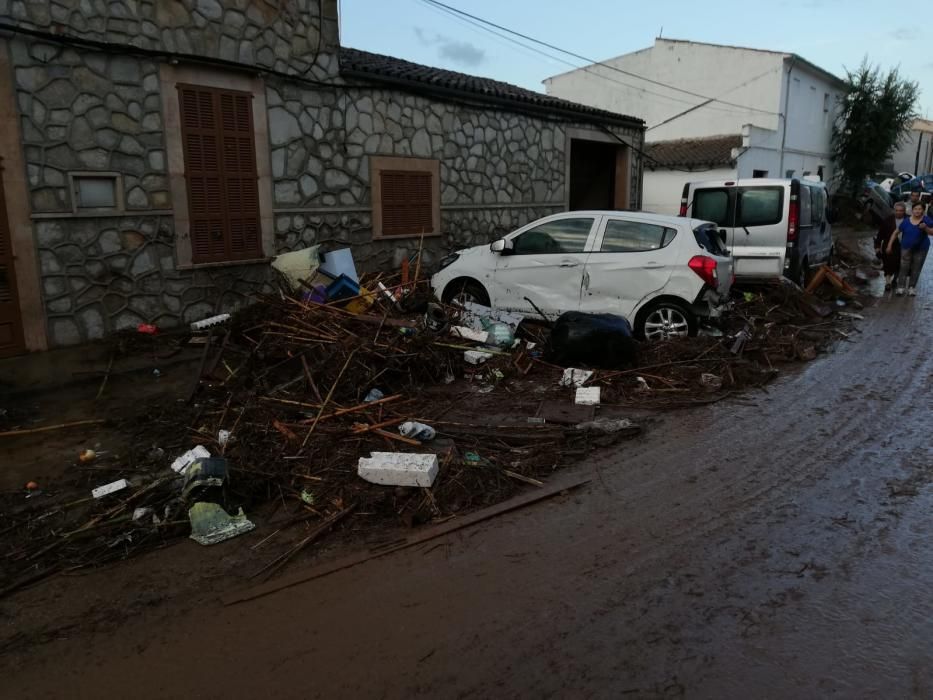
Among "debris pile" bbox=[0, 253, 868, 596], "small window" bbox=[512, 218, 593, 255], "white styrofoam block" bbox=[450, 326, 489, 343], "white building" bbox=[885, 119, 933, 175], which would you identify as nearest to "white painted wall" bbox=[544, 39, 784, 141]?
"debris pile" bbox=[0, 253, 868, 596]

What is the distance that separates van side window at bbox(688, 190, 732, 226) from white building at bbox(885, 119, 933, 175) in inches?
2044

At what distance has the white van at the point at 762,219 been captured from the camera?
11156mm

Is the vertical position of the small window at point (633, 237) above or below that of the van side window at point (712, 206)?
below

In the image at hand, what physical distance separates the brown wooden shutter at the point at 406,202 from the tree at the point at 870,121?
93.8ft

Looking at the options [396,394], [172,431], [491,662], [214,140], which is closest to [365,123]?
[214,140]

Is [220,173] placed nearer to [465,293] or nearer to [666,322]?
[465,293]

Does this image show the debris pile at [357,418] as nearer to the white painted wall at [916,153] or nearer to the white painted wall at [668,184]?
the white painted wall at [668,184]

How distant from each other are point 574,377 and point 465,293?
2938 millimetres

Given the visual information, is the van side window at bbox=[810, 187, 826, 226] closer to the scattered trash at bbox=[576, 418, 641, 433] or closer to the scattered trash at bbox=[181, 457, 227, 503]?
the scattered trash at bbox=[576, 418, 641, 433]

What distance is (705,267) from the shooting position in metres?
8.20

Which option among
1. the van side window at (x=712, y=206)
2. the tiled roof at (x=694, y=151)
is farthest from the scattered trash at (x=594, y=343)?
the tiled roof at (x=694, y=151)

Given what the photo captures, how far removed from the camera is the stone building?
736cm

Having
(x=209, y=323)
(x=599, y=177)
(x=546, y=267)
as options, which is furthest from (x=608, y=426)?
(x=599, y=177)

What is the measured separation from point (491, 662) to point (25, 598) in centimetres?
241
